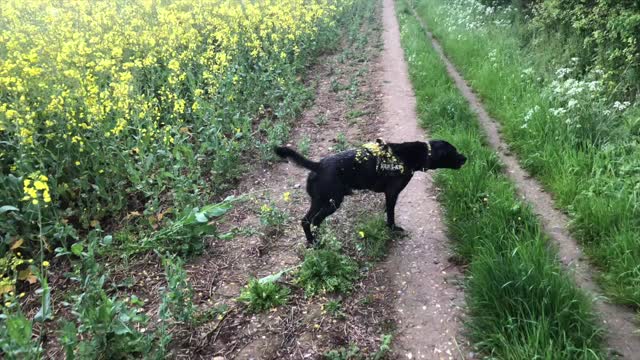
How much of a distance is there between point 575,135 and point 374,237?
309 cm

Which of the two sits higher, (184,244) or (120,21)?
(120,21)

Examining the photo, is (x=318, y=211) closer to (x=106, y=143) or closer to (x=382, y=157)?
(x=382, y=157)

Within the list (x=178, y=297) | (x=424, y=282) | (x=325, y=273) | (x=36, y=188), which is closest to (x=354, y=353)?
(x=325, y=273)

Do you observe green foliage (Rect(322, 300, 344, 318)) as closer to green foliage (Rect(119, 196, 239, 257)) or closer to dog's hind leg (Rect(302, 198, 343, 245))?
dog's hind leg (Rect(302, 198, 343, 245))

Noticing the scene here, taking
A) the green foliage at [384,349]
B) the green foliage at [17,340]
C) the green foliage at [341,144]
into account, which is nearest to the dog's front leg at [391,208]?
the green foliage at [384,349]

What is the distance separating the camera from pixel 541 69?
7719 millimetres

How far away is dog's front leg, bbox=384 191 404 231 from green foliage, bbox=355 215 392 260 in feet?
0.21

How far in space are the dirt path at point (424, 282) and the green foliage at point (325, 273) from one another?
46 centimetres

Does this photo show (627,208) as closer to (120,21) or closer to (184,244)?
(184,244)

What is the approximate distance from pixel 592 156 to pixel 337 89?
5.79 m

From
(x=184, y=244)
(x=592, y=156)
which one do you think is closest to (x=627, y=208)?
(x=592, y=156)

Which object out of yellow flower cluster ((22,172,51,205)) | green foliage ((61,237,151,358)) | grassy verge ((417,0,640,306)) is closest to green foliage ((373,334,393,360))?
green foliage ((61,237,151,358))

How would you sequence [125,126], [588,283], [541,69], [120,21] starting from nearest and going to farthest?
[588,283], [125,126], [541,69], [120,21]

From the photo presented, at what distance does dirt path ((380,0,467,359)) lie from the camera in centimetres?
336
